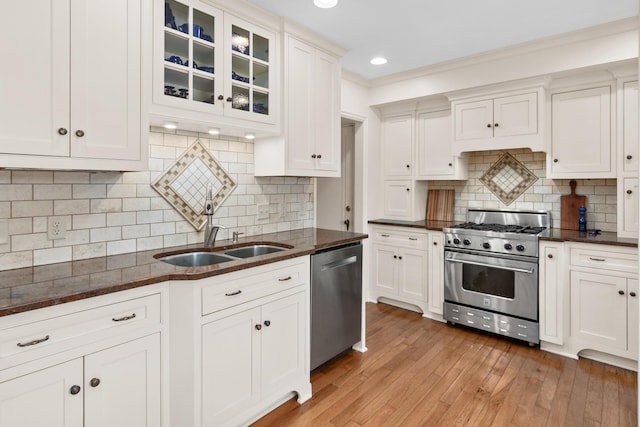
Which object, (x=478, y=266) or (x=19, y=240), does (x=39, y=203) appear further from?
(x=478, y=266)

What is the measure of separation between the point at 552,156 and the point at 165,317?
11.0 feet

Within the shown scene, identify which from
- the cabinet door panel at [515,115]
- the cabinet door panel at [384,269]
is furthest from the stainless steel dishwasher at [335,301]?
the cabinet door panel at [515,115]

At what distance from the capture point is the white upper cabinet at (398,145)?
4.20 metres

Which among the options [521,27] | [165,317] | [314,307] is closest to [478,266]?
[314,307]

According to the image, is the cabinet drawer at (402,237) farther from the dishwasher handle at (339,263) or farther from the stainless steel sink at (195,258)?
the stainless steel sink at (195,258)

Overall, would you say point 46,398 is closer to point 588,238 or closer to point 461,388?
point 461,388

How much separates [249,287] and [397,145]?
2.89 m

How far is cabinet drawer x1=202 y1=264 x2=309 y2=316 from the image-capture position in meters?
1.83

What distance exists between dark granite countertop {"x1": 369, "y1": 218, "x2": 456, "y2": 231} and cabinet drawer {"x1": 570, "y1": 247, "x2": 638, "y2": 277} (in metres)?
1.14

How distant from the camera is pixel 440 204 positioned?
4.26 m

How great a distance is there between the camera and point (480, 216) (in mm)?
3910

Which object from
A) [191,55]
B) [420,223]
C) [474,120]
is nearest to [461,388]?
[420,223]

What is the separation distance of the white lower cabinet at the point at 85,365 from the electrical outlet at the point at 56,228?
68 centimetres

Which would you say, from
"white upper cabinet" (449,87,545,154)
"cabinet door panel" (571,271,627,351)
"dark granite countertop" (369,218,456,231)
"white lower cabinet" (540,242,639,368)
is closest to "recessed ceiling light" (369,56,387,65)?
"white upper cabinet" (449,87,545,154)
